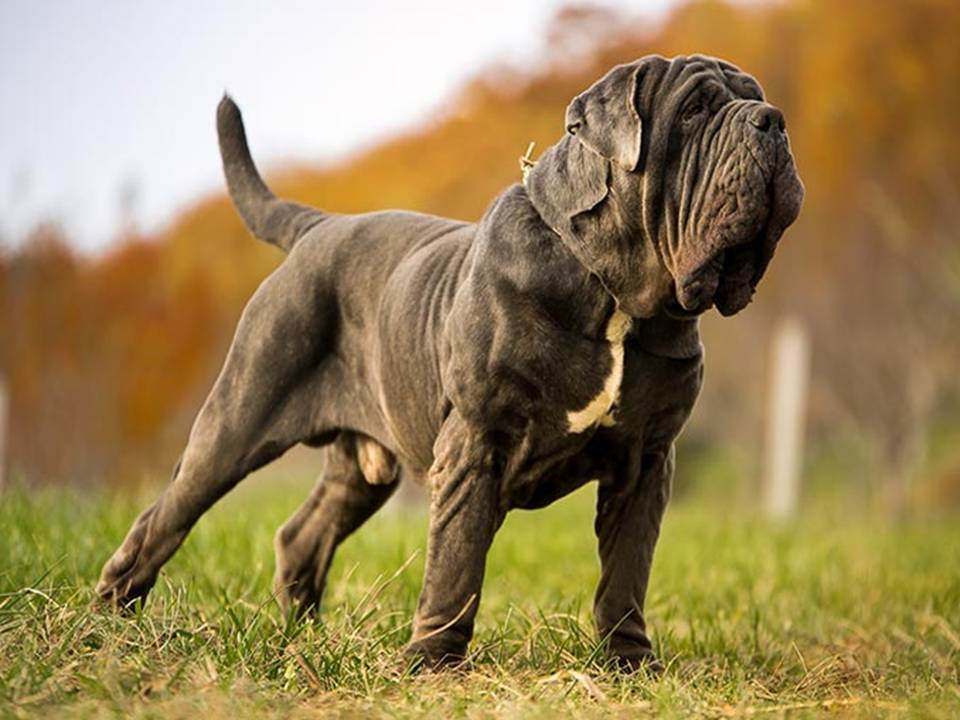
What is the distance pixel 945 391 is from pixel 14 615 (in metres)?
14.7

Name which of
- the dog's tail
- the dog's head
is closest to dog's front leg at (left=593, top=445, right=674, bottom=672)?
the dog's head

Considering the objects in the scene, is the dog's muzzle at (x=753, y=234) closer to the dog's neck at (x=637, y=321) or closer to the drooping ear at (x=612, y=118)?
the dog's neck at (x=637, y=321)

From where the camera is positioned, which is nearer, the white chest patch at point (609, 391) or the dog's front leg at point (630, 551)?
the white chest patch at point (609, 391)

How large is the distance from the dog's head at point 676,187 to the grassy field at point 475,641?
107 cm

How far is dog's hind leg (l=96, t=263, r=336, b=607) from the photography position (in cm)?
468

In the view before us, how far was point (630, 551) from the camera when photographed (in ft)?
13.9

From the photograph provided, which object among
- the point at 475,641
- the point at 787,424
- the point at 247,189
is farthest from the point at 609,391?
the point at 787,424

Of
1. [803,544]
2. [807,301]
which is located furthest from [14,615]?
[807,301]

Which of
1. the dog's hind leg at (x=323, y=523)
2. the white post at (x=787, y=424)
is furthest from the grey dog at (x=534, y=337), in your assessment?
the white post at (x=787, y=424)

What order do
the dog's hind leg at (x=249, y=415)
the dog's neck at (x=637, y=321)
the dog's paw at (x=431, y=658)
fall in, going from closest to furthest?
the dog's neck at (x=637, y=321)
the dog's paw at (x=431, y=658)
the dog's hind leg at (x=249, y=415)

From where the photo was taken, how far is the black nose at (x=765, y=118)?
3.52 m

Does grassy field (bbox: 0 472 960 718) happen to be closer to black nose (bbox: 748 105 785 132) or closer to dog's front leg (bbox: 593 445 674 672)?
dog's front leg (bbox: 593 445 674 672)

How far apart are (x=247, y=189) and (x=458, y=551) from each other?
1.84 m

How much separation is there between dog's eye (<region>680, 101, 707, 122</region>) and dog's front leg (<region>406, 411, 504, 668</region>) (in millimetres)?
1041
